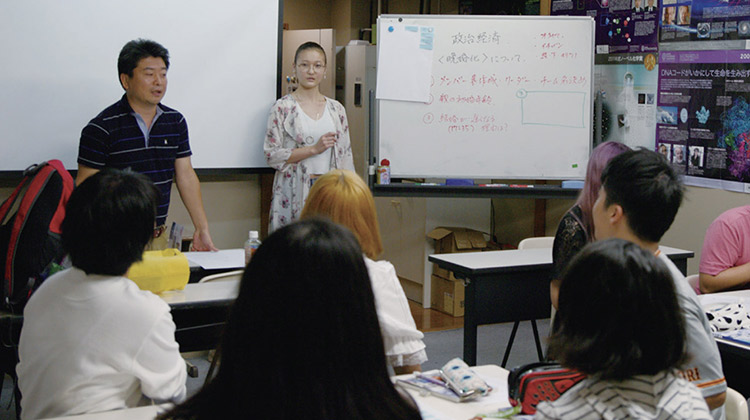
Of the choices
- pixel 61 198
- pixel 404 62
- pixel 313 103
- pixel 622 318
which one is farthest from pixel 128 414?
pixel 404 62

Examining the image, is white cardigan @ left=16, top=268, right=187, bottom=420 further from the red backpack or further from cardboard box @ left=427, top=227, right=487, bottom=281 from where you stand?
cardboard box @ left=427, top=227, right=487, bottom=281

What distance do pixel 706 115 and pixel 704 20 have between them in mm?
505

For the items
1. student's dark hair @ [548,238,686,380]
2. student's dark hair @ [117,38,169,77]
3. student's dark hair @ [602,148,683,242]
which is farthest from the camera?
student's dark hair @ [117,38,169,77]

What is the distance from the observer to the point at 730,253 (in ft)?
10.3

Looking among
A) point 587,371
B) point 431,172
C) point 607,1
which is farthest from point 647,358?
point 607,1

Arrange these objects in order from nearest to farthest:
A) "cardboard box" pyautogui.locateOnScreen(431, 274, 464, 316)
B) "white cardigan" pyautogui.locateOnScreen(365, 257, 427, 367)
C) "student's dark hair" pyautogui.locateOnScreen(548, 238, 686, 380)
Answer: "student's dark hair" pyautogui.locateOnScreen(548, 238, 686, 380) → "white cardigan" pyautogui.locateOnScreen(365, 257, 427, 367) → "cardboard box" pyautogui.locateOnScreen(431, 274, 464, 316)

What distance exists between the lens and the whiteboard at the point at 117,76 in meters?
3.83

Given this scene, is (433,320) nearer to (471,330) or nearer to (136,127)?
(471,330)

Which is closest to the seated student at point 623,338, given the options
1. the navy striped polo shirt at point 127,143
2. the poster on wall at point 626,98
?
the navy striped polo shirt at point 127,143

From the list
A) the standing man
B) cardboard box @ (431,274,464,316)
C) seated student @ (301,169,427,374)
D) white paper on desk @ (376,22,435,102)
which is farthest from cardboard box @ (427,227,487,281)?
seated student @ (301,169,427,374)

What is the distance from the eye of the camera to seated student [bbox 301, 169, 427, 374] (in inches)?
77.5

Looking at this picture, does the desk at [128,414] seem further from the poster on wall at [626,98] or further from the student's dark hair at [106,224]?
the poster on wall at [626,98]

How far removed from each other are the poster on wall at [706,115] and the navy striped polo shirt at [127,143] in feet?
8.67

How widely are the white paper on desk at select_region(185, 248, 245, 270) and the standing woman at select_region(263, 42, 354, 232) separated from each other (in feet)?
3.04
